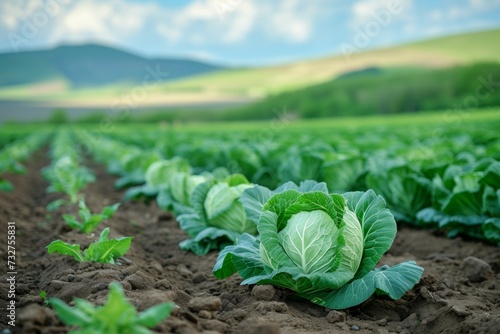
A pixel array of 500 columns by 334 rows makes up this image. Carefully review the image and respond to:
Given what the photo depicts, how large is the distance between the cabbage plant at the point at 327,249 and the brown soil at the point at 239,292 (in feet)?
0.49

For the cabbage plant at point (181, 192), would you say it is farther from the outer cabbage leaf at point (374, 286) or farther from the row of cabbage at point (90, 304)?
the outer cabbage leaf at point (374, 286)

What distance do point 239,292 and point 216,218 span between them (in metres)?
1.25

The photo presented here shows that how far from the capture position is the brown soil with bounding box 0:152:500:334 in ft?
8.87

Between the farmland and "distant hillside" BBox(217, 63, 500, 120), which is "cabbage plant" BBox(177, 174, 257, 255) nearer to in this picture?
the farmland

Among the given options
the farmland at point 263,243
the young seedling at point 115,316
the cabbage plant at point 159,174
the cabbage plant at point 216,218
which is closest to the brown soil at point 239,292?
the farmland at point 263,243

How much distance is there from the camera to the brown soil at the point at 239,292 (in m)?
2.71

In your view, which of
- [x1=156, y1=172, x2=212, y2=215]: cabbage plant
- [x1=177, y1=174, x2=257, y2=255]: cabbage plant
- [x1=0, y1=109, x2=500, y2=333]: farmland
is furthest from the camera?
[x1=156, y1=172, x2=212, y2=215]: cabbage plant

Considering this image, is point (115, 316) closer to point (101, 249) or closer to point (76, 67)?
point (101, 249)

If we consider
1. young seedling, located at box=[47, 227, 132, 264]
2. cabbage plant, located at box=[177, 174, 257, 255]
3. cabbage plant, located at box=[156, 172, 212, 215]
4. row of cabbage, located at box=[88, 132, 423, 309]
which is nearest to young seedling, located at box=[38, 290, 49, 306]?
young seedling, located at box=[47, 227, 132, 264]

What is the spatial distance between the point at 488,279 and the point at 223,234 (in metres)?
2.14

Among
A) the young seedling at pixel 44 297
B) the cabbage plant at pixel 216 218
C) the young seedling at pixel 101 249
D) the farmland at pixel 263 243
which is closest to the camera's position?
the farmland at pixel 263 243

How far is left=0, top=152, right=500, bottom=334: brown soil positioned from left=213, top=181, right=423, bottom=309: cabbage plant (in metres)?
0.15

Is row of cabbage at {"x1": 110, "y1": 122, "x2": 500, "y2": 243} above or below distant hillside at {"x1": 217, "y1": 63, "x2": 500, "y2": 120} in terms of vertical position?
above

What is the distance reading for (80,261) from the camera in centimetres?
369
